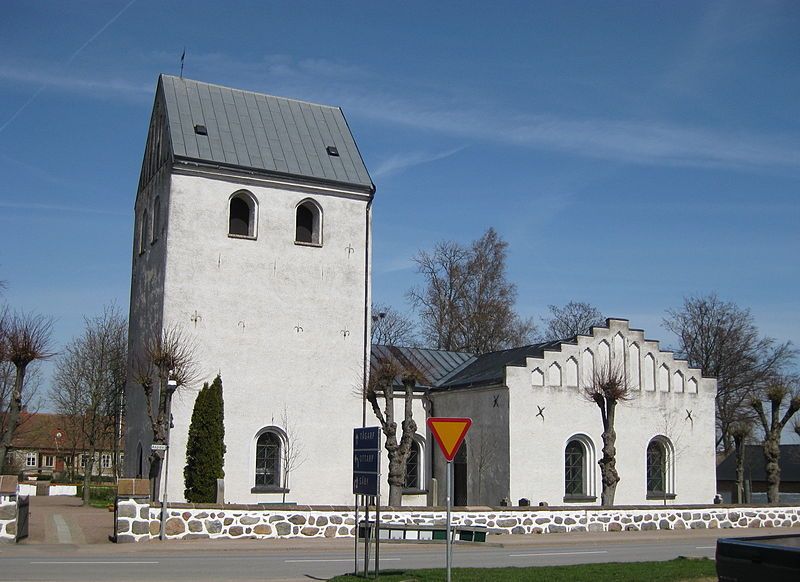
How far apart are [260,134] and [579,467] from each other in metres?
16.2

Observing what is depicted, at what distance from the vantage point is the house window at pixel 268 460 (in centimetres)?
3036

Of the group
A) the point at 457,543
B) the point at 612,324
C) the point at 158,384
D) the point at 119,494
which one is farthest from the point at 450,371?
the point at 119,494

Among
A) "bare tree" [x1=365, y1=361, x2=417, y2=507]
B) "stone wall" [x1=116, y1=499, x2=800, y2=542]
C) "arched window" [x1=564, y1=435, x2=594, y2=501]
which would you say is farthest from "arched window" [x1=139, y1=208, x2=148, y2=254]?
"arched window" [x1=564, y1=435, x2=594, y2=501]

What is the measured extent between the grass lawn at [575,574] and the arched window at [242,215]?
1786cm

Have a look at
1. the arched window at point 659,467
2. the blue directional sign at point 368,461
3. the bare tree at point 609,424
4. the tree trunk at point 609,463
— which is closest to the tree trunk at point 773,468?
the arched window at point 659,467

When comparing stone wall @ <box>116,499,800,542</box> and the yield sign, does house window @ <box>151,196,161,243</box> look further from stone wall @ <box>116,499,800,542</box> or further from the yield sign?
the yield sign

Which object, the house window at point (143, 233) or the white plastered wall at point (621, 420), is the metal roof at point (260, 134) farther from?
the white plastered wall at point (621, 420)

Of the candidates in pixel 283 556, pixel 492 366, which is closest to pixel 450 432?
pixel 283 556

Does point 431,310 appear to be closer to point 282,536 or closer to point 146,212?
point 146,212

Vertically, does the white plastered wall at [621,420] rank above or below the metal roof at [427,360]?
below

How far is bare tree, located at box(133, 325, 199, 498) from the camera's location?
1028 inches

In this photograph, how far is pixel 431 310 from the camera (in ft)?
184

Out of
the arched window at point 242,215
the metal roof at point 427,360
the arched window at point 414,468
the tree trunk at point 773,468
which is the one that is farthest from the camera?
the metal roof at point 427,360

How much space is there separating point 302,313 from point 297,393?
270 cm
